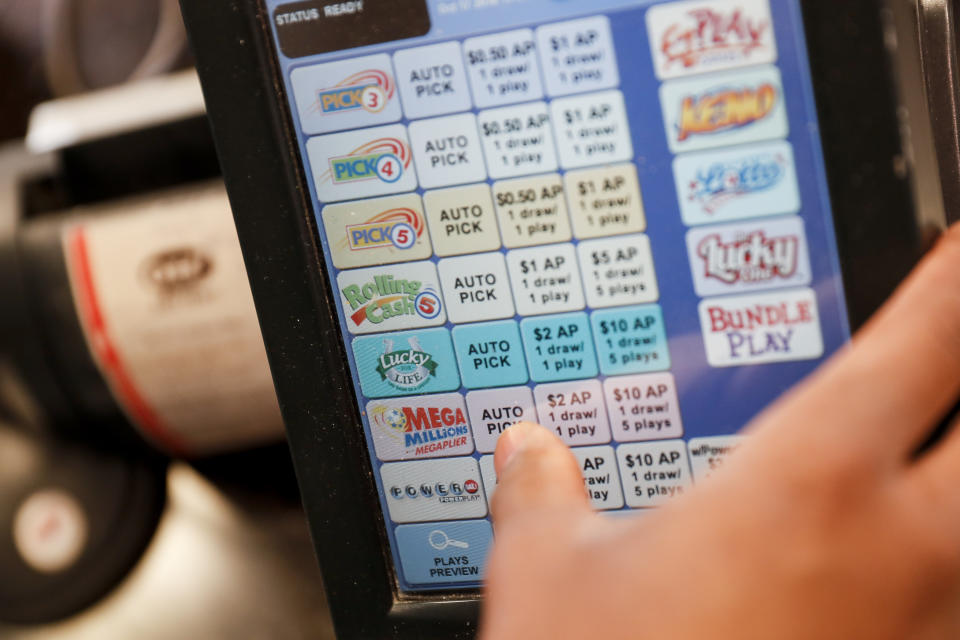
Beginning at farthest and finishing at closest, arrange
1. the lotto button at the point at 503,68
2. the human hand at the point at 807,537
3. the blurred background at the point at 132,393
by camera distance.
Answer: the blurred background at the point at 132,393, the lotto button at the point at 503,68, the human hand at the point at 807,537

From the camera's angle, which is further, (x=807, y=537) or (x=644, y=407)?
(x=644, y=407)

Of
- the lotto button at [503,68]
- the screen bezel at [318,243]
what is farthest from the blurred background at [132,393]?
the lotto button at [503,68]

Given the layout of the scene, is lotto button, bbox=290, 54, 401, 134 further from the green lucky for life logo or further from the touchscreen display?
the green lucky for life logo

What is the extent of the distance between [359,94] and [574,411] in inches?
7.1

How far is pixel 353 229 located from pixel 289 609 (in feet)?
1.61

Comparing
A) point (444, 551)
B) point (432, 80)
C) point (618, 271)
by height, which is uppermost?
point (432, 80)

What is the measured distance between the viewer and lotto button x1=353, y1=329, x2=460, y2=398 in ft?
1.45

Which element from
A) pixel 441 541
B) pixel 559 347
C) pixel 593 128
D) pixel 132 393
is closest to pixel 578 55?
pixel 593 128

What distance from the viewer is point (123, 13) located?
3.90 feet

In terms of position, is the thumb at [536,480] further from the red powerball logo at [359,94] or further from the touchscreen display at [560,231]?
the red powerball logo at [359,94]

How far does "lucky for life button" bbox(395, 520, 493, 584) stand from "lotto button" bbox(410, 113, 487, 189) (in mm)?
173

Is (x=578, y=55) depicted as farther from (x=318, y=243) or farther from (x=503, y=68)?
(x=318, y=243)

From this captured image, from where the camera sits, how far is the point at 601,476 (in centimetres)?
43

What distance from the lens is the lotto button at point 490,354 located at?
1.42ft
